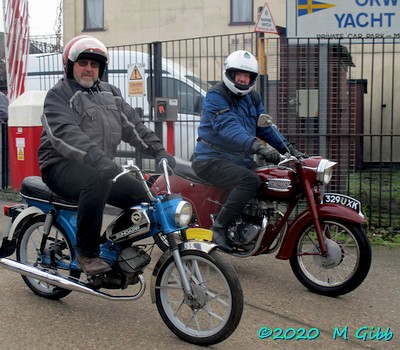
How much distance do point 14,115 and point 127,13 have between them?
1012 centimetres

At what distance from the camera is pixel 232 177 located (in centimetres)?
473

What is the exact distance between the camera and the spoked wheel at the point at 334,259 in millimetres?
4352

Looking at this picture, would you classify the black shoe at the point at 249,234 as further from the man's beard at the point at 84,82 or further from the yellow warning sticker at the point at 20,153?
the yellow warning sticker at the point at 20,153

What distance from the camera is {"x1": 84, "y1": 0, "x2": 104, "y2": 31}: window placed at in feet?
59.2

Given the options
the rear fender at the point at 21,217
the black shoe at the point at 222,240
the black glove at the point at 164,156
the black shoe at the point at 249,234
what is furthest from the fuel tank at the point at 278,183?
the rear fender at the point at 21,217

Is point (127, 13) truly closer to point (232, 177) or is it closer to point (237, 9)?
Result: point (237, 9)

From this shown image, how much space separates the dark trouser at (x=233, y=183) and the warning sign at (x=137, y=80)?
10.7 ft

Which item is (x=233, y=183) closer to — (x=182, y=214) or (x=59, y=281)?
(x=182, y=214)

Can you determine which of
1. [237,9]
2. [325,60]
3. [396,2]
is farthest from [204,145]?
[237,9]

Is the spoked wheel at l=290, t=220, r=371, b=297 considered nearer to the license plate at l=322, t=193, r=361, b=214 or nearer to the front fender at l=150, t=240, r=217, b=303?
the license plate at l=322, t=193, r=361, b=214

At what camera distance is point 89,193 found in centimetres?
369

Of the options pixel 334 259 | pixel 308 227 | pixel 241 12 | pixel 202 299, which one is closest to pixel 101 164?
pixel 202 299

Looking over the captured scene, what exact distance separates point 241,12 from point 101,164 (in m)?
14.3

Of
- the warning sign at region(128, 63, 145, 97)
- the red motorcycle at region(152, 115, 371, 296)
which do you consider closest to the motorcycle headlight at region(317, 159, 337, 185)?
the red motorcycle at region(152, 115, 371, 296)
